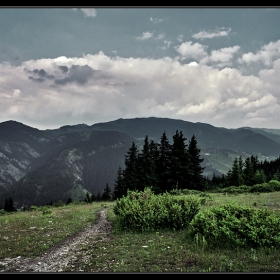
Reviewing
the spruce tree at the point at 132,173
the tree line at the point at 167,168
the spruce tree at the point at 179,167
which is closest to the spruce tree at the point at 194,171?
the tree line at the point at 167,168

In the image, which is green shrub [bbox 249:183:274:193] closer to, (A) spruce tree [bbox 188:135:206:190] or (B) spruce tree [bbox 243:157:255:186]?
(A) spruce tree [bbox 188:135:206:190]

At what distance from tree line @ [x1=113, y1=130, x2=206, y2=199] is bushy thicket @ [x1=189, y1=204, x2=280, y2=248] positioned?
113ft

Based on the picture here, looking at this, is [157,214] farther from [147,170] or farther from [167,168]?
[167,168]

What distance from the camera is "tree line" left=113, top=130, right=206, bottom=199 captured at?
44.2 meters

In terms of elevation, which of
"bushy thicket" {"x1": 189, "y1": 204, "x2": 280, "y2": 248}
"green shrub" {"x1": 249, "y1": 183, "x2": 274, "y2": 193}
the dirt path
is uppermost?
"bushy thicket" {"x1": 189, "y1": 204, "x2": 280, "y2": 248}

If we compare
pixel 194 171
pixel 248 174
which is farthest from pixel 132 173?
pixel 248 174

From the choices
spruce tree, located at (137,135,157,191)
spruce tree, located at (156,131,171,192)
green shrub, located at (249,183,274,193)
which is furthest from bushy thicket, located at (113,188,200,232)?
spruce tree, located at (156,131,171,192)

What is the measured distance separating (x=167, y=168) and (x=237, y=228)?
126ft

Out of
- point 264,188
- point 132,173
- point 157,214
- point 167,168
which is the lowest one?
point 264,188

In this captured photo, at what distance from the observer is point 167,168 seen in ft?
152

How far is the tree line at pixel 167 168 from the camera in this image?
44156mm

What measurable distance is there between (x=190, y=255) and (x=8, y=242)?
321 inches
